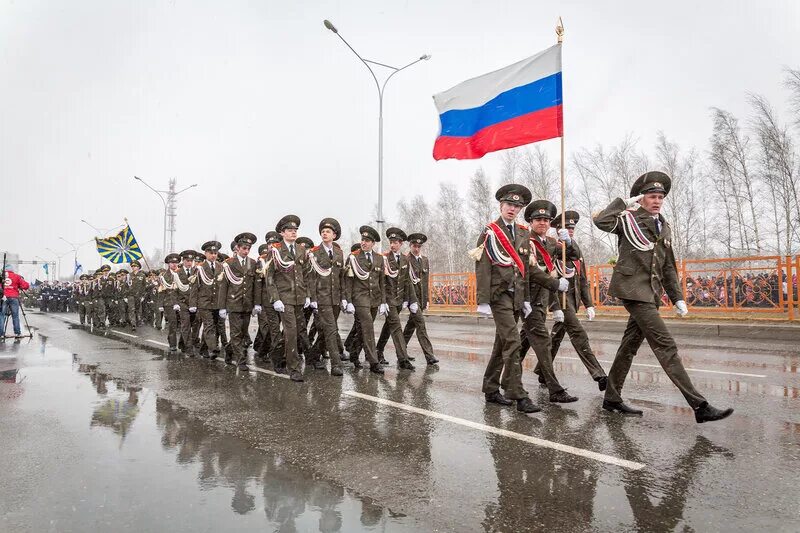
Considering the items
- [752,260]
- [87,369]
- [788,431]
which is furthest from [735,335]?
[87,369]

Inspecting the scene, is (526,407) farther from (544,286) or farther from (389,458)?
(389,458)

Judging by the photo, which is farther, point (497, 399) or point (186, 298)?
point (186, 298)

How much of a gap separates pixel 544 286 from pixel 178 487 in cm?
402

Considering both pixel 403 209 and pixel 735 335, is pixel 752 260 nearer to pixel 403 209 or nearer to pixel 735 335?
pixel 735 335

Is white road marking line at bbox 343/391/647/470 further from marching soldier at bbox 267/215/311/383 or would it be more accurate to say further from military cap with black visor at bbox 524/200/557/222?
military cap with black visor at bbox 524/200/557/222

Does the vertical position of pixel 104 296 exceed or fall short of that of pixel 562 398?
it exceeds it

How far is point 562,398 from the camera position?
571 centimetres

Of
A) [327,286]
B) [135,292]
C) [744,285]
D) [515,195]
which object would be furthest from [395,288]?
[135,292]

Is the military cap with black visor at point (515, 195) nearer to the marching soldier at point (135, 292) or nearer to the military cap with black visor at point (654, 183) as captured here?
the military cap with black visor at point (654, 183)

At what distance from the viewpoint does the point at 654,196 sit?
5141mm

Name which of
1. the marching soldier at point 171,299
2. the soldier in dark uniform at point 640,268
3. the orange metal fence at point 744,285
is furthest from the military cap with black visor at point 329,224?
the orange metal fence at point 744,285

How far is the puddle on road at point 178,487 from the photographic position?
295 centimetres

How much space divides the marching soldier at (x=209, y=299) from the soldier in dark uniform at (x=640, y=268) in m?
6.61

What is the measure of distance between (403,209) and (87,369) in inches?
2333
